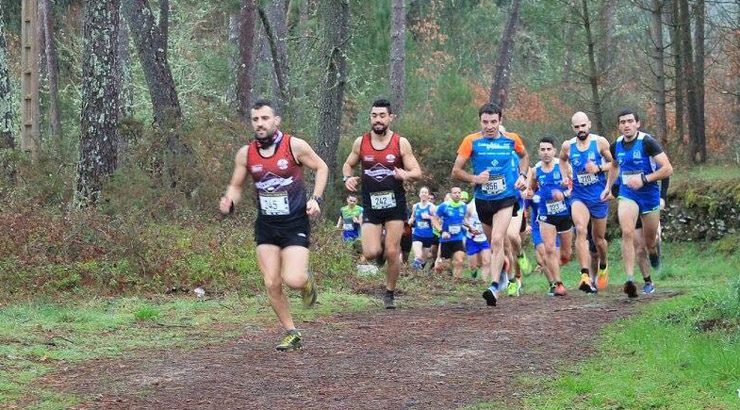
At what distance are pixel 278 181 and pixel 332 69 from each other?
11.7 meters

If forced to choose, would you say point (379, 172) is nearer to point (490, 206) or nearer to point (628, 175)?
point (490, 206)

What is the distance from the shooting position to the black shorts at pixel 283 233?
10062mm

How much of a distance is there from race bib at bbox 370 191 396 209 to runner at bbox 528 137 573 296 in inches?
126

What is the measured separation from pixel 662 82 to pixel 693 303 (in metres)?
19.0

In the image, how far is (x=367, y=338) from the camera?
10859 millimetres

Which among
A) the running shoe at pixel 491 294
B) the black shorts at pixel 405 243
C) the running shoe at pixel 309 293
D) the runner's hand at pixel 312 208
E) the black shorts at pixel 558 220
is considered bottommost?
the running shoe at pixel 491 294

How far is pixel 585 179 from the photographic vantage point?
15016mm

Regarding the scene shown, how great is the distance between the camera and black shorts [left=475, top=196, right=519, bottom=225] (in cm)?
1349

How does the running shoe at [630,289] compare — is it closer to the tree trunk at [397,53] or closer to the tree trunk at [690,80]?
the tree trunk at [690,80]

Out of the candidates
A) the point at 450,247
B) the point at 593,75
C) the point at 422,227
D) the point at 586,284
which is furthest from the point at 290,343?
the point at 593,75

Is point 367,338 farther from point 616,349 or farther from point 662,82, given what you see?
point 662,82

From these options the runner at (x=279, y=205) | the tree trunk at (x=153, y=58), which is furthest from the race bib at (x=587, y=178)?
the tree trunk at (x=153, y=58)

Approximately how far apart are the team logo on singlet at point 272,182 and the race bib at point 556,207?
6.23 metres

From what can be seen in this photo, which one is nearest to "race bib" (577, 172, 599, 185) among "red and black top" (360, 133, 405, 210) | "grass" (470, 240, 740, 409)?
"red and black top" (360, 133, 405, 210)
